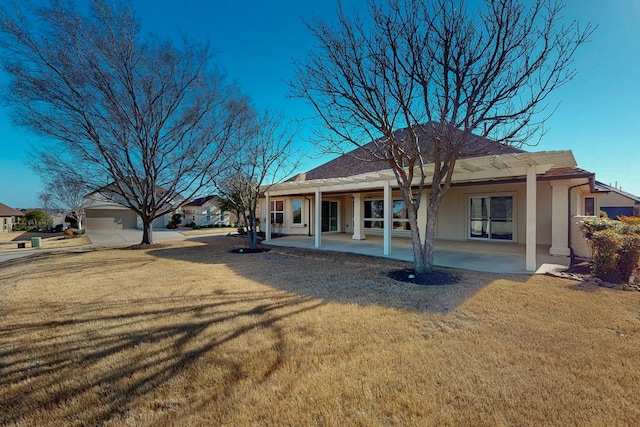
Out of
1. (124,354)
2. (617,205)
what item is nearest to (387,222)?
(124,354)

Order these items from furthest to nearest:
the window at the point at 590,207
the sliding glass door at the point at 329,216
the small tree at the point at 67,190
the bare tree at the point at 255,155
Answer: the sliding glass door at the point at 329,216 < the window at the point at 590,207 < the small tree at the point at 67,190 < the bare tree at the point at 255,155

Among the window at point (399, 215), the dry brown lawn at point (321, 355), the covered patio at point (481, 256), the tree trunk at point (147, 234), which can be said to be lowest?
the dry brown lawn at point (321, 355)

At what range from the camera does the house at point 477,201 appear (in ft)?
24.9

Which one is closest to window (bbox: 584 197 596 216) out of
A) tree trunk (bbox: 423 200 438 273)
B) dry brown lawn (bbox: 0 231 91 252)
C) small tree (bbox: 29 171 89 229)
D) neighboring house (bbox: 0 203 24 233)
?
tree trunk (bbox: 423 200 438 273)

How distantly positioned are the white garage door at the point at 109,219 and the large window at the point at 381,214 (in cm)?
2774

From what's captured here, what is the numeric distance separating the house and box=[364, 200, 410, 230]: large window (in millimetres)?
57

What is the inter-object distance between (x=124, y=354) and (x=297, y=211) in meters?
15.1

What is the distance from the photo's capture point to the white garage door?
29.6 m

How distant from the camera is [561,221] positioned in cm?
977

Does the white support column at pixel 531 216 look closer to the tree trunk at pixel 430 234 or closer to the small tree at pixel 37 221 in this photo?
the tree trunk at pixel 430 234

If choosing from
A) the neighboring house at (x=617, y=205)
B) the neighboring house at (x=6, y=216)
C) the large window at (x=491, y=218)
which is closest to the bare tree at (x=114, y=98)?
the large window at (x=491, y=218)

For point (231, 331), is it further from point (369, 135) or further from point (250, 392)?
point (369, 135)

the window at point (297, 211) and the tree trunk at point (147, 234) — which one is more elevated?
the window at point (297, 211)

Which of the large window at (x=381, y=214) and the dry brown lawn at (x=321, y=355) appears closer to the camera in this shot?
the dry brown lawn at (x=321, y=355)
